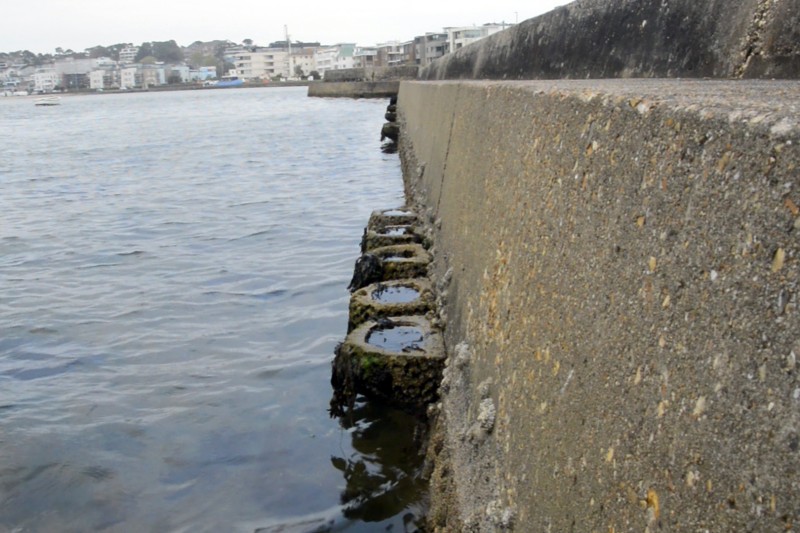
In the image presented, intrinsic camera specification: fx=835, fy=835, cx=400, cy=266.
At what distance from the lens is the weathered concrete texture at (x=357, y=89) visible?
A: 65188 mm

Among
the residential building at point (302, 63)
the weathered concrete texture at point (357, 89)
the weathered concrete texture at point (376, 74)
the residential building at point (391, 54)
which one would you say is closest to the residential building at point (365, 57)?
the residential building at point (391, 54)

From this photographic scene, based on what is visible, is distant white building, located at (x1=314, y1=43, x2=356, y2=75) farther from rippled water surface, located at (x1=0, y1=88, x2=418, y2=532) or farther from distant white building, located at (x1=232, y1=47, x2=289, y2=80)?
rippled water surface, located at (x1=0, y1=88, x2=418, y2=532)

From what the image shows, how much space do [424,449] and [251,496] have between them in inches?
37.7

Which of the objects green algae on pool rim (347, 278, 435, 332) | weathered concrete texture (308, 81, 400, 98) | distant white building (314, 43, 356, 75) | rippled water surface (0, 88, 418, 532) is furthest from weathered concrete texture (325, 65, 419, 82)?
distant white building (314, 43, 356, 75)

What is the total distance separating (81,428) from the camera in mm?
5516

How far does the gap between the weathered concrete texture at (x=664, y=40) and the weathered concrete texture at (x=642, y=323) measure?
1.05m

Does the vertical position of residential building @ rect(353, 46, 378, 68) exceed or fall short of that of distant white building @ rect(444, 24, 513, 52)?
it falls short

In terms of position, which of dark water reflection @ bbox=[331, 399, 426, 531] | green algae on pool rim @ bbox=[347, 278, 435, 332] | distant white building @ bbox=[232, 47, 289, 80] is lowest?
distant white building @ bbox=[232, 47, 289, 80]

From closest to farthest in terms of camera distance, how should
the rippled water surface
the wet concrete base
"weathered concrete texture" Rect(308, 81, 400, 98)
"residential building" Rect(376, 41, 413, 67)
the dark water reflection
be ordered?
the dark water reflection
the wet concrete base
the rippled water surface
"weathered concrete texture" Rect(308, 81, 400, 98)
"residential building" Rect(376, 41, 413, 67)

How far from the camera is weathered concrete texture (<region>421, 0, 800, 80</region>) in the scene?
3.26m

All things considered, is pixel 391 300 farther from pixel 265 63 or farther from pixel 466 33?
pixel 265 63

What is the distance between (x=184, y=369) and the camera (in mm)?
6582

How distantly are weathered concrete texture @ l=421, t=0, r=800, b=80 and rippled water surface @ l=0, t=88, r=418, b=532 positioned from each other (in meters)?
2.45

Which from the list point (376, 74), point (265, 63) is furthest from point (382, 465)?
point (265, 63)
